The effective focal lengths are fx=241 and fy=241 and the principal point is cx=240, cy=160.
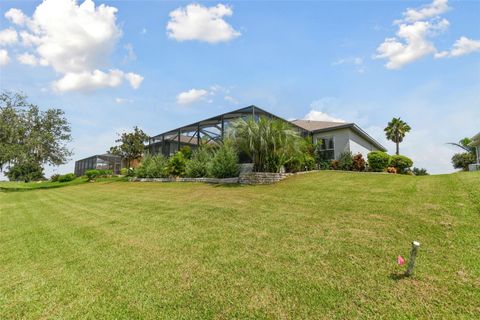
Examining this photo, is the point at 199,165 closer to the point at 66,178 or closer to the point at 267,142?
the point at 267,142

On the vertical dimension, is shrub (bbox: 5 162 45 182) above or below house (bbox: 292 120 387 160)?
below

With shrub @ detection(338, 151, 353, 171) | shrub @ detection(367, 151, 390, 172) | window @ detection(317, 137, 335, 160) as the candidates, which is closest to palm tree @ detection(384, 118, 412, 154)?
shrub @ detection(367, 151, 390, 172)

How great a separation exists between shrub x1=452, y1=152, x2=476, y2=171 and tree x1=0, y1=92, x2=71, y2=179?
Result: 4670 centimetres

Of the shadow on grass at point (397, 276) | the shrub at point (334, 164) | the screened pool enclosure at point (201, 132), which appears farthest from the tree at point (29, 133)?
the shadow on grass at point (397, 276)

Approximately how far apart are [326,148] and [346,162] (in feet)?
9.19

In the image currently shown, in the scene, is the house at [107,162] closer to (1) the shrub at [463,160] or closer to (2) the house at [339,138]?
(2) the house at [339,138]

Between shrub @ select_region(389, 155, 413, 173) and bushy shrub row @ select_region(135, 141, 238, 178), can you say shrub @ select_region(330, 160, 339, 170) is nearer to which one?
shrub @ select_region(389, 155, 413, 173)

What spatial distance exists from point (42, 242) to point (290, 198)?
7.25 metres

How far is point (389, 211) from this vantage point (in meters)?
6.23

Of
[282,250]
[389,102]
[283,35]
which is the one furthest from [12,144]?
[389,102]

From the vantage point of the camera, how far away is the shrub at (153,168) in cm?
2133

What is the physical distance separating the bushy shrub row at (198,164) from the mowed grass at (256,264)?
8.15m

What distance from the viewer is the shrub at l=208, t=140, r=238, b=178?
49.8 ft

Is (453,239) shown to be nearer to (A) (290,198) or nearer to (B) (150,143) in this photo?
(A) (290,198)
